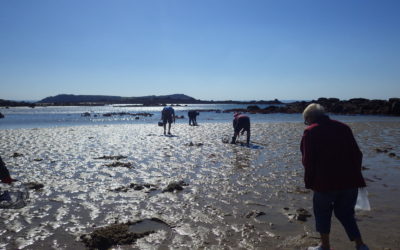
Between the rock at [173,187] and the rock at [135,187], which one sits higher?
the rock at [173,187]

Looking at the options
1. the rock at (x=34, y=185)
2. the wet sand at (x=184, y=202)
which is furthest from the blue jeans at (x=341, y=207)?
the rock at (x=34, y=185)

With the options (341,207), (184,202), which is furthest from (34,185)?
(341,207)

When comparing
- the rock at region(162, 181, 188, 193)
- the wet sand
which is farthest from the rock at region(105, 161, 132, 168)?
the rock at region(162, 181, 188, 193)

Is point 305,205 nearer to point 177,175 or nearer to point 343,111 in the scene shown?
point 177,175

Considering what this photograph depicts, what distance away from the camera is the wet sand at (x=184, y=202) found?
4699 mm

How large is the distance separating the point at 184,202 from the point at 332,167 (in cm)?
335

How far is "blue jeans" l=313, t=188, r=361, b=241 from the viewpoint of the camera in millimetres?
3912

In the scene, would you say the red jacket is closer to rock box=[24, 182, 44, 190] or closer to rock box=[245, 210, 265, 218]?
rock box=[245, 210, 265, 218]

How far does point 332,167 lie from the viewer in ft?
12.6

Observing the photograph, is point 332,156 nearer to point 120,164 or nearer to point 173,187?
point 173,187

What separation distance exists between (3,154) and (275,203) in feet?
35.2

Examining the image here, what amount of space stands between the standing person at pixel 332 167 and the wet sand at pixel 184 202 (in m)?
0.73

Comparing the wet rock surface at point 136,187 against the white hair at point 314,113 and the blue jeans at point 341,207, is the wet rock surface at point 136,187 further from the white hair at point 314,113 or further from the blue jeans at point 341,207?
the white hair at point 314,113

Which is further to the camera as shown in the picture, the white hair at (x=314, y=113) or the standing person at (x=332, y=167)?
the white hair at (x=314, y=113)
